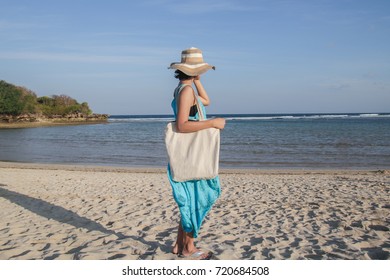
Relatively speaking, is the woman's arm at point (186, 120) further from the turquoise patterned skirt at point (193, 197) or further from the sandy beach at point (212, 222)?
the sandy beach at point (212, 222)

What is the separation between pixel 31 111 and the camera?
7106cm

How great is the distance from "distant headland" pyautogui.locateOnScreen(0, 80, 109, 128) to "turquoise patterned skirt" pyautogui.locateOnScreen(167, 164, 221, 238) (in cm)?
6000

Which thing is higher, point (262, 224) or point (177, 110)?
point (177, 110)

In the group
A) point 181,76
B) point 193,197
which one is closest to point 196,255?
point 193,197

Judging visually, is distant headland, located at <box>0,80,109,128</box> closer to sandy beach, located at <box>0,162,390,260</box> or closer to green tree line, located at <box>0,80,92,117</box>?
green tree line, located at <box>0,80,92,117</box>

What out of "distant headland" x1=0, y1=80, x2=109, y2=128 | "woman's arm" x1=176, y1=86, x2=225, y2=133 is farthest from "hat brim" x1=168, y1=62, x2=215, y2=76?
"distant headland" x1=0, y1=80, x2=109, y2=128

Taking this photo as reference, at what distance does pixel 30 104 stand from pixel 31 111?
160 cm

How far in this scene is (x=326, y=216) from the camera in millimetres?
5684

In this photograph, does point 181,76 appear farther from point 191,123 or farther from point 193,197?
point 193,197

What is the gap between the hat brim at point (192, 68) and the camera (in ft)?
10.1

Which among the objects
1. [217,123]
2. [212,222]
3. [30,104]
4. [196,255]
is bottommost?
[212,222]

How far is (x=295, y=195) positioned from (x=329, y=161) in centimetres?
914
